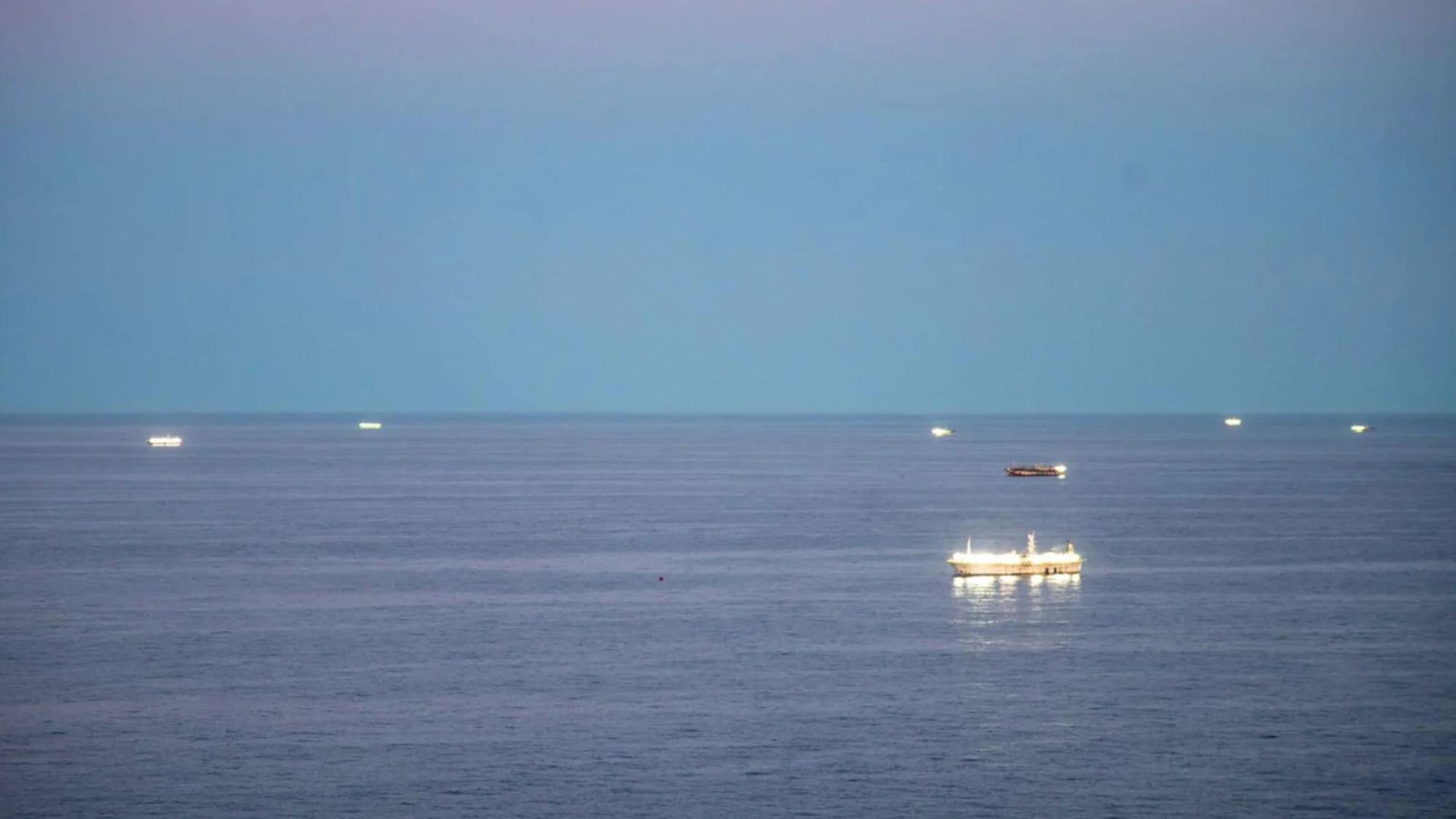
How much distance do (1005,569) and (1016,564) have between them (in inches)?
25.4

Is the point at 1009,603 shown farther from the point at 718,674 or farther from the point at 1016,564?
the point at 718,674

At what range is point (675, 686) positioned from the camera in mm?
61469

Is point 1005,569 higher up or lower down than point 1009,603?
higher up

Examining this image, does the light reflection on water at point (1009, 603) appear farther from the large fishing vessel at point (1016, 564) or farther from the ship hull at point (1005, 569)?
the large fishing vessel at point (1016, 564)

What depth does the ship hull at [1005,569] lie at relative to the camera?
94.5 metres

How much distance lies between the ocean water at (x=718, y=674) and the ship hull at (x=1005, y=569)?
1.73 metres

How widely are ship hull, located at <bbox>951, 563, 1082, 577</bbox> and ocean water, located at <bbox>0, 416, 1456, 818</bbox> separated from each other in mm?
1728

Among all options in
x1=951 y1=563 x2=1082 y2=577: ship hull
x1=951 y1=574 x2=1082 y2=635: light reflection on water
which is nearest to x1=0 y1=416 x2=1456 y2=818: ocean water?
x1=951 y1=574 x2=1082 y2=635: light reflection on water

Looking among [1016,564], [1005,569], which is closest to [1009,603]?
[1005,569]

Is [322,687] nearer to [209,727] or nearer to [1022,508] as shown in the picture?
[209,727]

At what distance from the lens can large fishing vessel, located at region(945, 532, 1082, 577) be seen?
3720 inches

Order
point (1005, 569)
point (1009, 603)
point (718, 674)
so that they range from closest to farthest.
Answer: point (718, 674) → point (1009, 603) → point (1005, 569)

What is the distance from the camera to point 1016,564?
96000mm

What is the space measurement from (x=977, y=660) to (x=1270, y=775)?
60.2 ft
